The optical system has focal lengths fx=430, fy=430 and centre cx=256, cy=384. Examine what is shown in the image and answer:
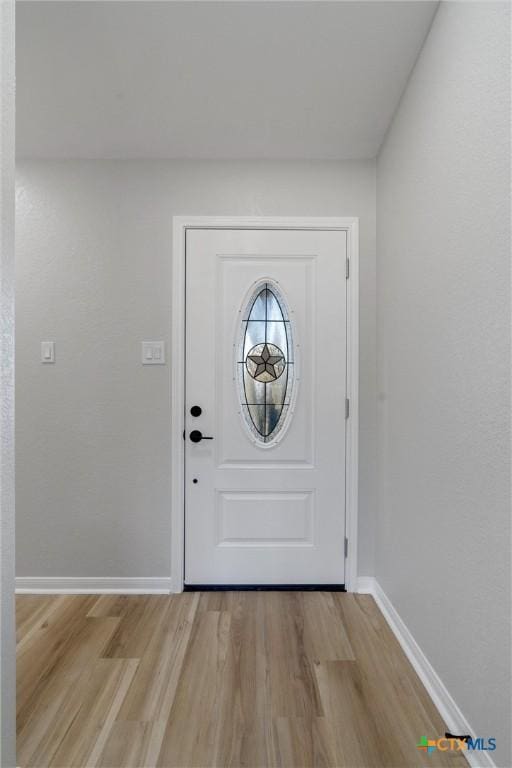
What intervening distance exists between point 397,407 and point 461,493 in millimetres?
715

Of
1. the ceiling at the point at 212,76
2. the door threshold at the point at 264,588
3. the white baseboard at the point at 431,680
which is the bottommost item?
the door threshold at the point at 264,588

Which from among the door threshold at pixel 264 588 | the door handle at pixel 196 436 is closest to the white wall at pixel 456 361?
the door threshold at pixel 264 588

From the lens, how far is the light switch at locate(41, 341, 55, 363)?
2.45m

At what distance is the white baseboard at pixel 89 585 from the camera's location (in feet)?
8.03

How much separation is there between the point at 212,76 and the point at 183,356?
1331 mm

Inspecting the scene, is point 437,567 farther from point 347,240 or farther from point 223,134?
point 223,134

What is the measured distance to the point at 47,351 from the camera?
96.4 inches

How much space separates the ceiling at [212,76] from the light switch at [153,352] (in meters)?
1.06

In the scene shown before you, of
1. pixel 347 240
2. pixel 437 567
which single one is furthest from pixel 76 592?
pixel 347 240

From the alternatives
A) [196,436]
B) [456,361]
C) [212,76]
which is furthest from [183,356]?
[456,361]

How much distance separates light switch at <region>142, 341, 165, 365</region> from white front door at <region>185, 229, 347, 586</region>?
149 millimetres

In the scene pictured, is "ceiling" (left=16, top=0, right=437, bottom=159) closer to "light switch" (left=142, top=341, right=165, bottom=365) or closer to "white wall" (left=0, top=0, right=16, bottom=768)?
"white wall" (left=0, top=0, right=16, bottom=768)

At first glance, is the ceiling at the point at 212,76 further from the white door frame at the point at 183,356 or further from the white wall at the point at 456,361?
the white door frame at the point at 183,356

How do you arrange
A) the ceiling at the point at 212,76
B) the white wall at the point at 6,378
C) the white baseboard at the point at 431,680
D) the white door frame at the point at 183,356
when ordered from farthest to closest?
the white door frame at the point at 183,356
the ceiling at the point at 212,76
the white baseboard at the point at 431,680
the white wall at the point at 6,378
